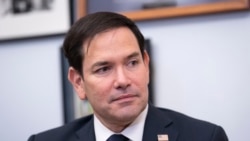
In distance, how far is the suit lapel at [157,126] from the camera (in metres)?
1.17

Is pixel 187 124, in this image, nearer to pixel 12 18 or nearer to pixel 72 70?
pixel 72 70

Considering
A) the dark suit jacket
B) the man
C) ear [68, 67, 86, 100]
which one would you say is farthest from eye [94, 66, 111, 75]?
the dark suit jacket

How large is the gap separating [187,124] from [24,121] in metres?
0.73

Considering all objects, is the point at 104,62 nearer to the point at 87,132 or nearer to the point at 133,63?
the point at 133,63

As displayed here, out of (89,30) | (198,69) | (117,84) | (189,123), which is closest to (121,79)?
(117,84)

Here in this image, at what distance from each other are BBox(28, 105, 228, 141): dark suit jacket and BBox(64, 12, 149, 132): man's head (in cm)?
9

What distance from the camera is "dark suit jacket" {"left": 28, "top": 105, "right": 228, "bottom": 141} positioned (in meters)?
1.16

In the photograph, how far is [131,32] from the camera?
1.16 m

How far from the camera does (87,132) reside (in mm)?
1272

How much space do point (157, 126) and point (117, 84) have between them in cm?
21

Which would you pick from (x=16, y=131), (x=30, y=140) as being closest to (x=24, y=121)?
(x=16, y=131)

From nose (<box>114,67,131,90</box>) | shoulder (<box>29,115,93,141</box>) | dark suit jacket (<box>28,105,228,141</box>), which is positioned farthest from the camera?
shoulder (<box>29,115,93,141</box>)

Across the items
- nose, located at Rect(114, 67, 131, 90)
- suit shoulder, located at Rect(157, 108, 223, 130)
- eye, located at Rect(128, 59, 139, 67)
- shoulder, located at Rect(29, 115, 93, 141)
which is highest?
eye, located at Rect(128, 59, 139, 67)

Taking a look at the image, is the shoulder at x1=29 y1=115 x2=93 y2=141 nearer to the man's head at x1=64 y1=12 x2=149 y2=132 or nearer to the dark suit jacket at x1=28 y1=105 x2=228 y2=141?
the dark suit jacket at x1=28 y1=105 x2=228 y2=141
